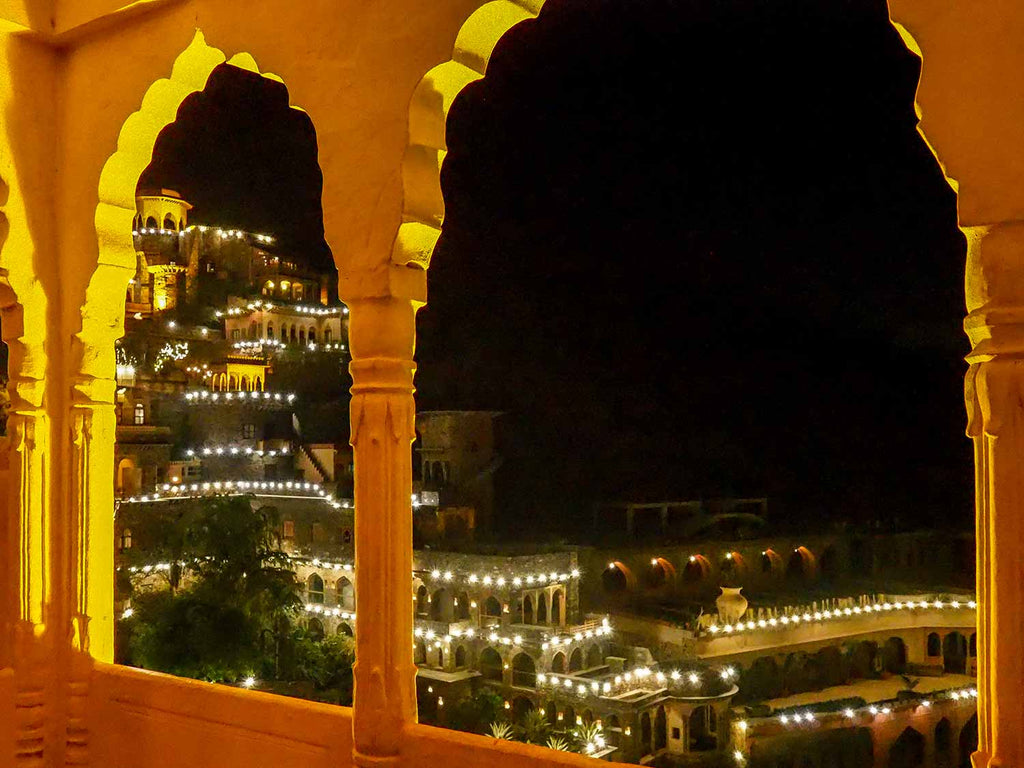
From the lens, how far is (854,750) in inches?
784

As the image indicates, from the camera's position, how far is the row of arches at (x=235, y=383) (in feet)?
97.9

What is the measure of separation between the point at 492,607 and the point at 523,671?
175cm

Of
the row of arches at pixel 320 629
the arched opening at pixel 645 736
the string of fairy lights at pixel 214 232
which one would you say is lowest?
the arched opening at pixel 645 736

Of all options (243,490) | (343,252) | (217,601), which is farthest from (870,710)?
(343,252)

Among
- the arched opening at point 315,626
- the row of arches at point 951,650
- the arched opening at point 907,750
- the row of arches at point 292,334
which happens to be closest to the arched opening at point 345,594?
the arched opening at point 315,626

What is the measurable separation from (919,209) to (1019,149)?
31.2 metres

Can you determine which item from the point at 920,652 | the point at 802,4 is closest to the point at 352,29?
the point at 802,4

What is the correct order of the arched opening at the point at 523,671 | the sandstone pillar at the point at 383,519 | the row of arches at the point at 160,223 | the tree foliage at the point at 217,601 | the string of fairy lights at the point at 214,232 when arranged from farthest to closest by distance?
the row of arches at the point at 160,223
the string of fairy lights at the point at 214,232
the arched opening at the point at 523,671
the tree foliage at the point at 217,601
the sandstone pillar at the point at 383,519

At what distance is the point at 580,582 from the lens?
23172mm

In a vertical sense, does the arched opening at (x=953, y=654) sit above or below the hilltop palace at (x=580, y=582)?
below

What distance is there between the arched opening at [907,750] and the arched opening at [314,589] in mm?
14445

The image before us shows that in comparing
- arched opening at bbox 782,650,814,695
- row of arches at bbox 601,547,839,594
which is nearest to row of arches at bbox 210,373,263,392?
row of arches at bbox 601,547,839,594

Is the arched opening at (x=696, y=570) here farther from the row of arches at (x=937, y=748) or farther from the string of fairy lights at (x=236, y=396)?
the string of fairy lights at (x=236, y=396)

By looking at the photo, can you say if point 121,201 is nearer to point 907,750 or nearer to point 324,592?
point 324,592
